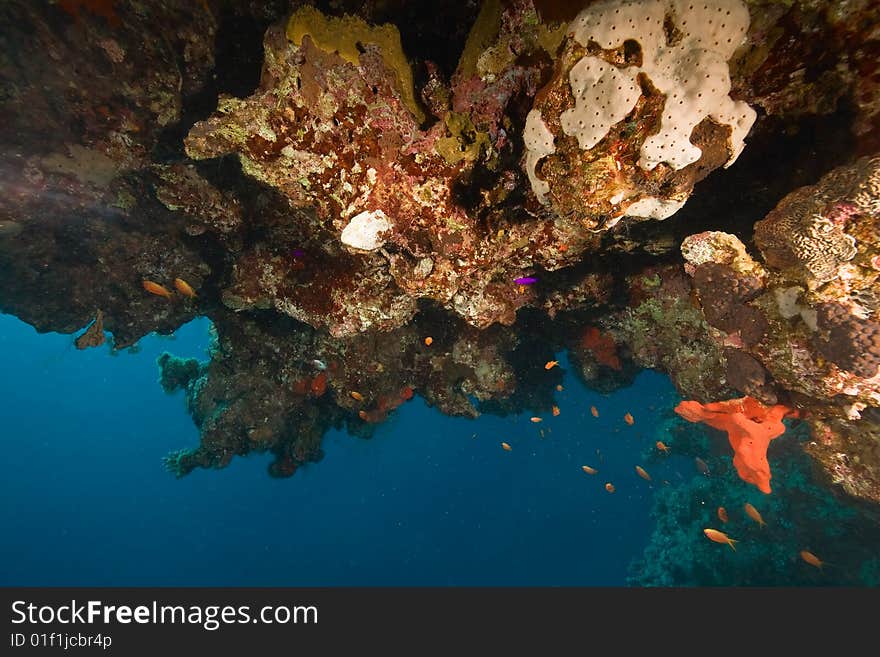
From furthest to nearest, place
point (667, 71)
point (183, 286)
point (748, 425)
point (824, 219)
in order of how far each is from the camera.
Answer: point (183, 286), point (748, 425), point (824, 219), point (667, 71)

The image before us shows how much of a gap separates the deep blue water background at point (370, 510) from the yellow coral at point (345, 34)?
31.6 metres

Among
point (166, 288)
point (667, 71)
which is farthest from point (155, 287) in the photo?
point (667, 71)

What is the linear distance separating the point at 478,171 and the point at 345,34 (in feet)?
6.27

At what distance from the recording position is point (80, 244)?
24.5 ft

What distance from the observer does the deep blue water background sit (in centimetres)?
4006

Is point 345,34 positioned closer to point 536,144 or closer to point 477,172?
point 477,172

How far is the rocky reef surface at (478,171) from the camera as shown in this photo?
3.51 m

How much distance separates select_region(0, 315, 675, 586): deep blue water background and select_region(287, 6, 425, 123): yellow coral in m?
31.6

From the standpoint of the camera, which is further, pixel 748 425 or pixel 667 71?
pixel 748 425

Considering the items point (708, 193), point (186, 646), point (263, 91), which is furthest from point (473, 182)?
point (186, 646)

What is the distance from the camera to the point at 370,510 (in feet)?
169

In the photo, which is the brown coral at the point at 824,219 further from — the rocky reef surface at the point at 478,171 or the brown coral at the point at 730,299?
the brown coral at the point at 730,299

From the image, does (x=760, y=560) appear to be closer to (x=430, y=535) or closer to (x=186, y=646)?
(x=186, y=646)

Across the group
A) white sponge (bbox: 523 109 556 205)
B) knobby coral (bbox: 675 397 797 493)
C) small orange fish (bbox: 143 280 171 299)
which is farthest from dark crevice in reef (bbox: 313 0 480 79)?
knobby coral (bbox: 675 397 797 493)
